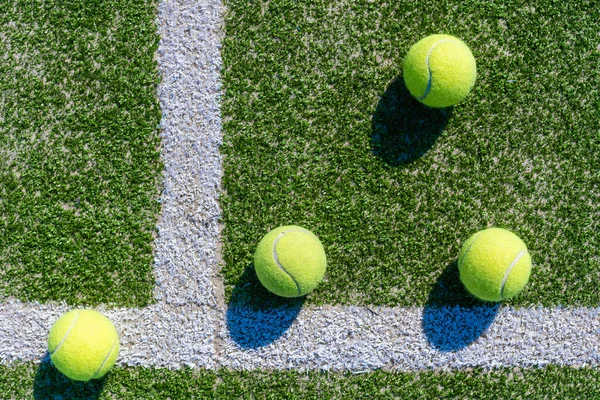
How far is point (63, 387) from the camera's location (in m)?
3.19

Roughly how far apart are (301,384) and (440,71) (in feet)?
7.22

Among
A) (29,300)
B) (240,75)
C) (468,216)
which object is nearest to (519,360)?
(468,216)

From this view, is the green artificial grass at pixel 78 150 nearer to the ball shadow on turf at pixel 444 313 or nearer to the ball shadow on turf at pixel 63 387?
the ball shadow on turf at pixel 63 387

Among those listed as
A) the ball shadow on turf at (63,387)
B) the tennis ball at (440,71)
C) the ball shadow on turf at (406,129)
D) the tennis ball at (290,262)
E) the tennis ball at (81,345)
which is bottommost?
the ball shadow on turf at (63,387)

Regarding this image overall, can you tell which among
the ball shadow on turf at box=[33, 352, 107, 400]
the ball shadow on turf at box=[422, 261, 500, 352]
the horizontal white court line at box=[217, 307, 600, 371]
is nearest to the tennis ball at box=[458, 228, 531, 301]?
the ball shadow on turf at box=[422, 261, 500, 352]

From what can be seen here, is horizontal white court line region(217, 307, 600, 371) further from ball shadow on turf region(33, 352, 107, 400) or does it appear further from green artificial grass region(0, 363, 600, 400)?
ball shadow on turf region(33, 352, 107, 400)

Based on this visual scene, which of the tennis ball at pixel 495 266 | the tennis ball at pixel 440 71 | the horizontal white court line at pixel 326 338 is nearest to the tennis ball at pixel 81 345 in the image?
the horizontal white court line at pixel 326 338

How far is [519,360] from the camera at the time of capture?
10.7ft

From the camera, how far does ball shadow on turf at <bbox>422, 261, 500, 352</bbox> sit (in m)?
3.24

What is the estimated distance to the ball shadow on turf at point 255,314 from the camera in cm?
322

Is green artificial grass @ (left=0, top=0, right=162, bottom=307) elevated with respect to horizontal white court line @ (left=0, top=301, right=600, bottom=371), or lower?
elevated

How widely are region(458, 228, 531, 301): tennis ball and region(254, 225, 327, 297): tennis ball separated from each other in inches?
35.7

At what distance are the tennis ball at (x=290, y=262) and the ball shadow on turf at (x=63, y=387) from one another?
52.8 inches

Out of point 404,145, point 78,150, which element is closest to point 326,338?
point 404,145
